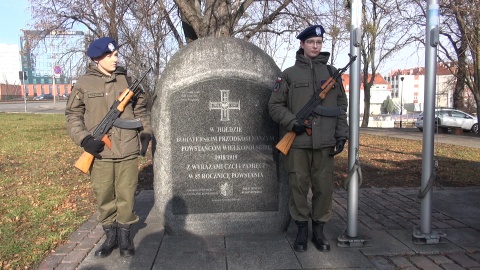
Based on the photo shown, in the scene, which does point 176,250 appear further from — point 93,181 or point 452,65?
point 452,65

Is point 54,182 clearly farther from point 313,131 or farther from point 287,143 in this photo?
point 313,131

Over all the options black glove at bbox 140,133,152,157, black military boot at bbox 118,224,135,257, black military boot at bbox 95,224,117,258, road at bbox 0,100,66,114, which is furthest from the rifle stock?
road at bbox 0,100,66,114

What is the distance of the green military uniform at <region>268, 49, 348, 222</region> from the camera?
Result: 390 cm

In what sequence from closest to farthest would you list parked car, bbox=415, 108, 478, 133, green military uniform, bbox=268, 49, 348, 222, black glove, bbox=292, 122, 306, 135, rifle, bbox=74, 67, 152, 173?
rifle, bbox=74, 67, 152, 173
black glove, bbox=292, 122, 306, 135
green military uniform, bbox=268, 49, 348, 222
parked car, bbox=415, 108, 478, 133

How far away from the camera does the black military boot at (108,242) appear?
12.7 feet

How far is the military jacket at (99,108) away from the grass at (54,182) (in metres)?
1.31

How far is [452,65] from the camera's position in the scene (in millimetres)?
23031

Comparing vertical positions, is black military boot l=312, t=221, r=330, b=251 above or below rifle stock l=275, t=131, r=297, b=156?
below

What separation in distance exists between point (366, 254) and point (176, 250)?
5.87 feet

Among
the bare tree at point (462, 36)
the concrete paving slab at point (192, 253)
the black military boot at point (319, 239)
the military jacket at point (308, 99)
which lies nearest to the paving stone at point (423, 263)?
the black military boot at point (319, 239)

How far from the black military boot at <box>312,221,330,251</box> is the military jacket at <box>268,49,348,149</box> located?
2.64ft

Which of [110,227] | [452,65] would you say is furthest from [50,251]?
[452,65]

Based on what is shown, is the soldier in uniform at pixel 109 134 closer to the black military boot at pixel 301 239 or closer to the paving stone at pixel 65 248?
the paving stone at pixel 65 248

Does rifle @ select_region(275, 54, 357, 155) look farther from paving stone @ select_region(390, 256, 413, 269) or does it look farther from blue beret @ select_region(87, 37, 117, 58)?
blue beret @ select_region(87, 37, 117, 58)
